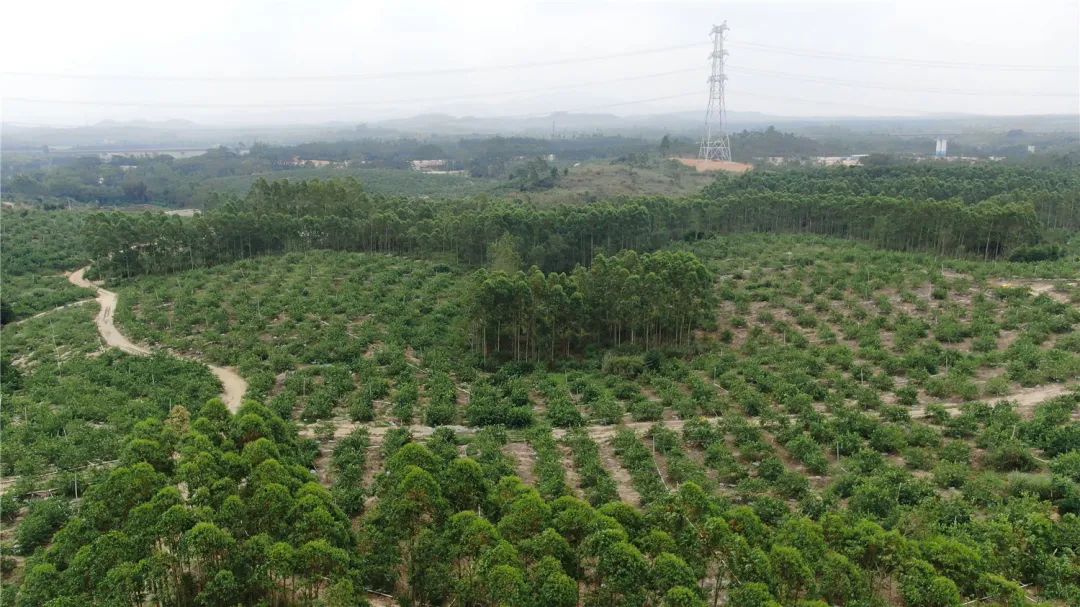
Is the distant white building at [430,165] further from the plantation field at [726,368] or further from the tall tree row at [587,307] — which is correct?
the tall tree row at [587,307]

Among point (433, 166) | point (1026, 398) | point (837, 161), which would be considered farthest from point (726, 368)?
point (433, 166)

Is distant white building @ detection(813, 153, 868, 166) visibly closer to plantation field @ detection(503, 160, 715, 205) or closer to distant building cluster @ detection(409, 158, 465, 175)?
plantation field @ detection(503, 160, 715, 205)

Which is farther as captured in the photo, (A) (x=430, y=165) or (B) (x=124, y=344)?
(A) (x=430, y=165)

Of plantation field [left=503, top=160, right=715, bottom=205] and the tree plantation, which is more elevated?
plantation field [left=503, top=160, right=715, bottom=205]

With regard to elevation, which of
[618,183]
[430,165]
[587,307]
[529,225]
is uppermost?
[430,165]

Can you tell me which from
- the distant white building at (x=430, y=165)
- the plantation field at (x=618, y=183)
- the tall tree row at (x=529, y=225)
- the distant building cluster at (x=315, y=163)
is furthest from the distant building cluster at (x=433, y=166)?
the tall tree row at (x=529, y=225)

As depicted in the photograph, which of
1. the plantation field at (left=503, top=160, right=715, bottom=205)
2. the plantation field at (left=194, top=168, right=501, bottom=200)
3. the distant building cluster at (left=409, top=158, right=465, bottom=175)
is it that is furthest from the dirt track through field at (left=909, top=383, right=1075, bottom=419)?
the distant building cluster at (left=409, top=158, right=465, bottom=175)

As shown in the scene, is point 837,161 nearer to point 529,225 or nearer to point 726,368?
point 529,225
